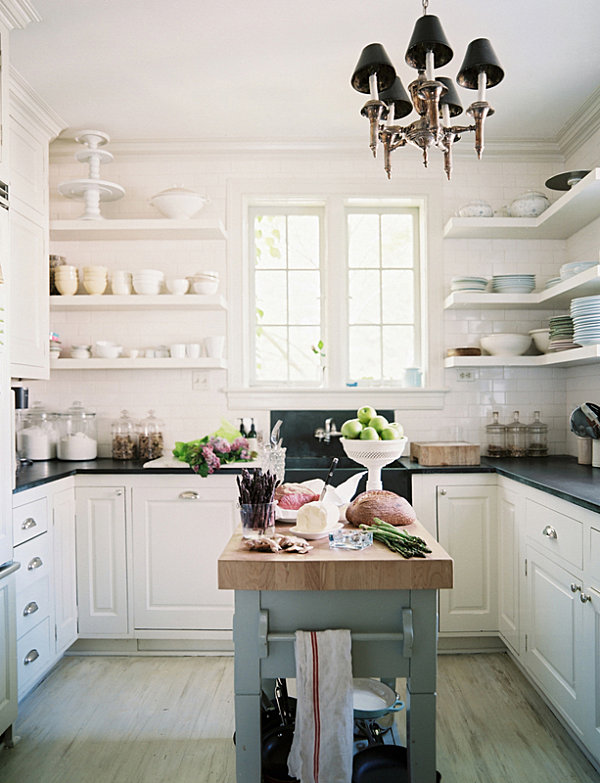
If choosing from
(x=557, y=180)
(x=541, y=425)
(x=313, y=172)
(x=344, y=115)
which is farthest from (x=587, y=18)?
(x=541, y=425)

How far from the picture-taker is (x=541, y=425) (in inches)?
155

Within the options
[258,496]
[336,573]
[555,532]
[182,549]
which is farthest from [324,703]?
[182,549]

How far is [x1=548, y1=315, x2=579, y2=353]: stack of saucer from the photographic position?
3449mm

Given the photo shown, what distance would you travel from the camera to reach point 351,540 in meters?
1.82

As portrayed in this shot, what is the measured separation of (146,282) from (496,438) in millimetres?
2360

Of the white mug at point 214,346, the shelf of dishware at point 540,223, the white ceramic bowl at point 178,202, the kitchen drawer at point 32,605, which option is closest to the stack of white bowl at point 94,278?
the white ceramic bowl at point 178,202

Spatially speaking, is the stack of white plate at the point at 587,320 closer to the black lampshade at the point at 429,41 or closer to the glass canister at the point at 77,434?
the black lampshade at the point at 429,41

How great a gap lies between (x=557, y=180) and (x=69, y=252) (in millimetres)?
2966

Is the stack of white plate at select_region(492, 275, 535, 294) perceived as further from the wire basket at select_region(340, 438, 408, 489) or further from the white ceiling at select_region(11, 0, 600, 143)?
the wire basket at select_region(340, 438, 408, 489)

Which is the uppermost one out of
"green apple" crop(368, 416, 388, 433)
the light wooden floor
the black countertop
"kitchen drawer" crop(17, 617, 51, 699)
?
"green apple" crop(368, 416, 388, 433)

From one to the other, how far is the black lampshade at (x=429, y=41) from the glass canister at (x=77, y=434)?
2.80 meters

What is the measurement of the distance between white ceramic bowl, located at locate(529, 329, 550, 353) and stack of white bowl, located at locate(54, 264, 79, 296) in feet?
9.30

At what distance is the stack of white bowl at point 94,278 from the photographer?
385cm

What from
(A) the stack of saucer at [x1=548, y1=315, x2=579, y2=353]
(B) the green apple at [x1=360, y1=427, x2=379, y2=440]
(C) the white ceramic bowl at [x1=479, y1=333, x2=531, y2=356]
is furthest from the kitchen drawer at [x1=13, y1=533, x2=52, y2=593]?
(A) the stack of saucer at [x1=548, y1=315, x2=579, y2=353]
